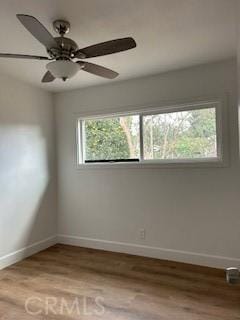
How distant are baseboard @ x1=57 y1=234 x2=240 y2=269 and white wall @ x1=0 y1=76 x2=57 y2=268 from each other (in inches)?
17.5

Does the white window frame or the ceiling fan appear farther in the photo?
the white window frame

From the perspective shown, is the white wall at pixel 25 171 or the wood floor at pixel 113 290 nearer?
the wood floor at pixel 113 290

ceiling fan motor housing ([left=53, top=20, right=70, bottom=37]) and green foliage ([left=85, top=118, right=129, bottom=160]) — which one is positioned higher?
ceiling fan motor housing ([left=53, top=20, right=70, bottom=37])

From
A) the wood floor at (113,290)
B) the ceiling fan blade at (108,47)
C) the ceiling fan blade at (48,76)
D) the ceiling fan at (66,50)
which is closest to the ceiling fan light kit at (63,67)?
the ceiling fan at (66,50)

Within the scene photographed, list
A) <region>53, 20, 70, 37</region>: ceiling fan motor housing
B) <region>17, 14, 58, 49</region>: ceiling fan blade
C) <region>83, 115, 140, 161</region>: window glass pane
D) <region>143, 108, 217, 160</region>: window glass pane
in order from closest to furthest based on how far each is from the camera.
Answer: <region>17, 14, 58, 49</region>: ceiling fan blade → <region>53, 20, 70, 37</region>: ceiling fan motor housing → <region>143, 108, 217, 160</region>: window glass pane → <region>83, 115, 140, 161</region>: window glass pane

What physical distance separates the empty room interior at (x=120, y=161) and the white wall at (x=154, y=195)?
15mm

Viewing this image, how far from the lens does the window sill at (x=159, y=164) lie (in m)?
2.98

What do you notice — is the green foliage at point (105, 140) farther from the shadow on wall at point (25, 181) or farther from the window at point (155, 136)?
the shadow on wall at point (25, 181)

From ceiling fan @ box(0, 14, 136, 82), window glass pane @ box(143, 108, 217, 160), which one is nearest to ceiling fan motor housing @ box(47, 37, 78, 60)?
ceiling fan @ box(0, 14, 136, 82)

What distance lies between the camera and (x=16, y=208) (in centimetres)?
338

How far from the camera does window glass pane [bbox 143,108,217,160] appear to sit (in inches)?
121

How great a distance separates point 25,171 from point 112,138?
131 centimetres

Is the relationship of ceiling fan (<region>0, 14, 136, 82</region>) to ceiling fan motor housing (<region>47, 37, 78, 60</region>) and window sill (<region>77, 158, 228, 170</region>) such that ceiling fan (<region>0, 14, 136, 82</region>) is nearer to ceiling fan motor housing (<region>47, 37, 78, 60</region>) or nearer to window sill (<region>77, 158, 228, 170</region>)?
ceiling fan motor housing (<region>47, 37, 78, 60</region>)

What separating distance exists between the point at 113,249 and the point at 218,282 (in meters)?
1.48
